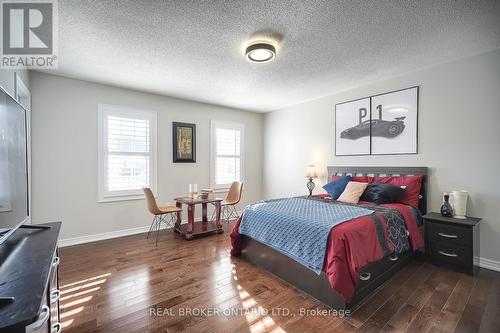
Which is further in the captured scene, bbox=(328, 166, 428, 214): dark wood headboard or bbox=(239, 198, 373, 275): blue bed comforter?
bbox=(328, 166, 428, 214): dark wood headboard

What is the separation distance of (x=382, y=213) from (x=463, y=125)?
5.55ft

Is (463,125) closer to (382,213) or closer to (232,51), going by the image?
(382,213)

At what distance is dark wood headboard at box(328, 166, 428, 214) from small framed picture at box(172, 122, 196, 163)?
9.19 ft

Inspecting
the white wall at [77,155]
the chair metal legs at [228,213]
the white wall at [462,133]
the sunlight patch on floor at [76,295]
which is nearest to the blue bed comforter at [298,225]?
the white wall at [462,133]

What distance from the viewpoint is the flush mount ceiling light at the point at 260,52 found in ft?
8.08

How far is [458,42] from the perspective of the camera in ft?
8.35

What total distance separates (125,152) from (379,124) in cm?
432

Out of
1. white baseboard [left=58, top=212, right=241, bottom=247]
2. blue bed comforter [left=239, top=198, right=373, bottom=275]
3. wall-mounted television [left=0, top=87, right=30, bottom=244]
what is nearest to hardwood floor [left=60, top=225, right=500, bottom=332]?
blue bed comforter [left=239, top=198, right=373, bottom=275]

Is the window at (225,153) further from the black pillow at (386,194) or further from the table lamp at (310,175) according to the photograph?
the black pillow at (386,194)

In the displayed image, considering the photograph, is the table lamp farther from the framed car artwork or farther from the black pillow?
the black pillow

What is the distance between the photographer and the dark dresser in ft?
2.32

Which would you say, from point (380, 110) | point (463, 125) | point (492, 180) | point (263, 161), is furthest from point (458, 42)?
point (263, 161)

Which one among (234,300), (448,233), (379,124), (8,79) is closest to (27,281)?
(234,300)

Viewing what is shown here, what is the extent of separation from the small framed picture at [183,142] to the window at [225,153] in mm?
448
